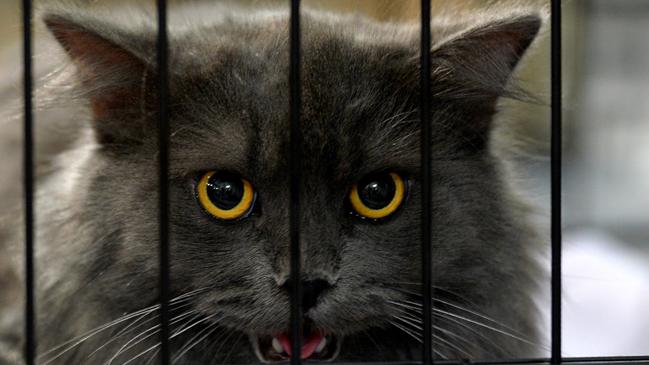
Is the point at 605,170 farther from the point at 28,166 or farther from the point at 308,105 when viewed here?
the point at 28,166

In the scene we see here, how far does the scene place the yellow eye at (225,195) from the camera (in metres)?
1.59


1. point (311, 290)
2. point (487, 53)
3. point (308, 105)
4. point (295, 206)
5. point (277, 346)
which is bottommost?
point (277, 346)

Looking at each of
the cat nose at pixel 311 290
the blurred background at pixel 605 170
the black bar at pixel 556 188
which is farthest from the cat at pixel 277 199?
the blurred background at pixel 605 170

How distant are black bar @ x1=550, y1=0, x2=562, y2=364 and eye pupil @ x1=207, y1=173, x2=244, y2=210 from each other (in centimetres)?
56

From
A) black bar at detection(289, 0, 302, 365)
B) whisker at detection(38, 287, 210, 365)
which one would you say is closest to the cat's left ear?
black bar at detection(289, 0, 302, 365)

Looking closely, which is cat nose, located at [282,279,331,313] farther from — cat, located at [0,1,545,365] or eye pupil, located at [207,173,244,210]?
eye pupil, located at [207,173,244,210]

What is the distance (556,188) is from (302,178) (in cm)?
44

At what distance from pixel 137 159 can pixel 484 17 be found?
722mm

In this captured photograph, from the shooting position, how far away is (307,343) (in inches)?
62.6

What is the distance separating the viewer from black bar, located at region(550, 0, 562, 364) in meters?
1.37

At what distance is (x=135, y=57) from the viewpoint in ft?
5.28

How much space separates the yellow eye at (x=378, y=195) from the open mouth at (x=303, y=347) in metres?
0.24

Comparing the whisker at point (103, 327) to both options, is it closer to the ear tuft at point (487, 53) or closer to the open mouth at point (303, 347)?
the open mouth at point (303, 347)

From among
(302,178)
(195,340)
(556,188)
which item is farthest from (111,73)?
(556,188)
